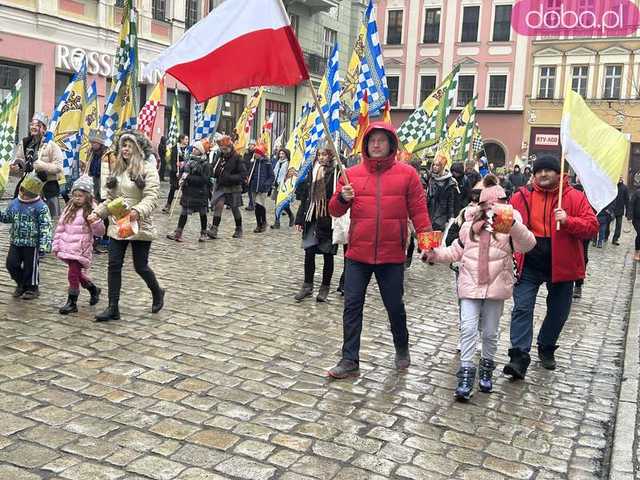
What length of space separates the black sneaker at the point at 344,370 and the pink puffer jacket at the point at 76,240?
2.82 meters

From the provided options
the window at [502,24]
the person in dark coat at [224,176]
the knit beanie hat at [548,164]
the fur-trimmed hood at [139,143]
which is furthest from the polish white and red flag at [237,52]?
the window at [502,24]

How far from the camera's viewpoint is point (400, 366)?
5715mm

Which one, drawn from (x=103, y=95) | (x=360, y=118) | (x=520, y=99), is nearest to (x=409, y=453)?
(x=360, y=118)

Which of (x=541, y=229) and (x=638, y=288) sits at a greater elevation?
(x=541, y=229)

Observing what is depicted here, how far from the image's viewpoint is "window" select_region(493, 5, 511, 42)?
43459 millimetres

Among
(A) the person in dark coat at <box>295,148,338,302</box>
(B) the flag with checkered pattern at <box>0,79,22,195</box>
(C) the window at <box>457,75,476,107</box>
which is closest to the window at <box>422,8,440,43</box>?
(C) the window at <box>457,75,476,107</box>

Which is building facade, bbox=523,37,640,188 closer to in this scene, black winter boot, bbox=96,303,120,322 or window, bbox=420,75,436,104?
window, bbox=420,75,436,104

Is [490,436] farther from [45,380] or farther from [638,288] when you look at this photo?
[638,288]

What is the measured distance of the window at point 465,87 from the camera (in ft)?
147

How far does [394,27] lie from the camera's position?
1873 inches

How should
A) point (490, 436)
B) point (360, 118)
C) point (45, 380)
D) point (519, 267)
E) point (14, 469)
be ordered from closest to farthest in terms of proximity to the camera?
point (14, 469)
point (490, 436)
point (45, 380)
point (519, 267)
point (360, 118)

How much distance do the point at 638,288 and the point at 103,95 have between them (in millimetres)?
17819

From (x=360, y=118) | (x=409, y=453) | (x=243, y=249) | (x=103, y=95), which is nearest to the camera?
(x=409, y=453)

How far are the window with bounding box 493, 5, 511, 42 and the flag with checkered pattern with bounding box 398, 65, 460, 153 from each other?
31.8m
